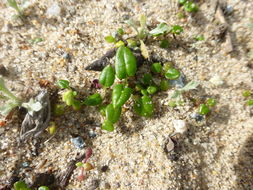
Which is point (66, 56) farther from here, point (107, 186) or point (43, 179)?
point (107, 186)

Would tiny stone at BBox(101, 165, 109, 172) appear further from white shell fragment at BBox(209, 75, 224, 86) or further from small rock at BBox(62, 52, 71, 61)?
white shell fragment at BBox(209, 75, 224, 86)

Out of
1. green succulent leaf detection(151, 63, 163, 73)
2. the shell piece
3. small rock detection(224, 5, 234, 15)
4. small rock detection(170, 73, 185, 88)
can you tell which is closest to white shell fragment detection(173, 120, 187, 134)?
small rock detection(170, 73, 185, 88)

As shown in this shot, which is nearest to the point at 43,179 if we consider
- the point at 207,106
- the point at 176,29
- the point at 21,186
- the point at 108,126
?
the point at 21,186

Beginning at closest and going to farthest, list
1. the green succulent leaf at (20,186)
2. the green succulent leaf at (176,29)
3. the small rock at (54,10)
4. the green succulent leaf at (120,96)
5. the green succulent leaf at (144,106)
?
the green succulent leaf at (20,186) < the green succulent leaf at (120,96) < the green succulent leaf at (144,106) < the green succulent leaf at (176,29) < the small rock at (54,10)

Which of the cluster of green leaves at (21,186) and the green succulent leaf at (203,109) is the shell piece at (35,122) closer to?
the cluster of green leaves at (21,186)

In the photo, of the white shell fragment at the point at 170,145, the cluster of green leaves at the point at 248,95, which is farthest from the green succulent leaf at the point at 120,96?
the cluster of green leaves at the point at 248,95

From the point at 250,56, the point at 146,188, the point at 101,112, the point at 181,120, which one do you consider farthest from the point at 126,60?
the point at 250,56
